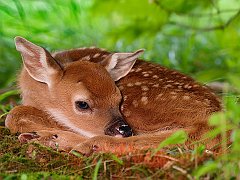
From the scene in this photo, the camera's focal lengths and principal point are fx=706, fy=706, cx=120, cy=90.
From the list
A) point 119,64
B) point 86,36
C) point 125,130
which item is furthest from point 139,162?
point 86,36

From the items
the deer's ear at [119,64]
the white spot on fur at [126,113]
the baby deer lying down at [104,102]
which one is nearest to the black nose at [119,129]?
the baby deer lying down at [104,102]

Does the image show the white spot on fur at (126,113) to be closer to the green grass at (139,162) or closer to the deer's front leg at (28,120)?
the deer's front leg at (28,120)

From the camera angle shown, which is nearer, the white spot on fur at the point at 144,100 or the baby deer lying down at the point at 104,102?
the baby deer lying down at the point at 104,102

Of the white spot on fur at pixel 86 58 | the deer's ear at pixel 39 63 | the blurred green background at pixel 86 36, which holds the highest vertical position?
the deer's ear at pixel 39 63

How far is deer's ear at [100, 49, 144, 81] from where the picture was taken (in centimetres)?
583

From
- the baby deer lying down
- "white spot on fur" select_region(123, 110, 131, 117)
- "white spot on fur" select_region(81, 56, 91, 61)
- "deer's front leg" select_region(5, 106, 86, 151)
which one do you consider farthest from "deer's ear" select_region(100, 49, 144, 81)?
"deer's front leg" select_region(5, 106, 86, 151)

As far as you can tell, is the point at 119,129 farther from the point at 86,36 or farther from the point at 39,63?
the point at 86,36

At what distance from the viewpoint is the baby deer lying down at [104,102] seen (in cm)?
515

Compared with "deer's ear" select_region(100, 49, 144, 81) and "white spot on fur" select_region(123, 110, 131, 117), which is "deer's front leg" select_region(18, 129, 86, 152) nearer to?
"white spot on fur" select_region(123, 110, 131, 117)

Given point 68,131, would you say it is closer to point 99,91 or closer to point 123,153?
point 99,91

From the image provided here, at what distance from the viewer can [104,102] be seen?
538 cm

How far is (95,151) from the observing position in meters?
4.70

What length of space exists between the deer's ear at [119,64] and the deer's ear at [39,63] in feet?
1.37

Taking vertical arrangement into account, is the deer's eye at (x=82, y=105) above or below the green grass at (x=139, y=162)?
below
